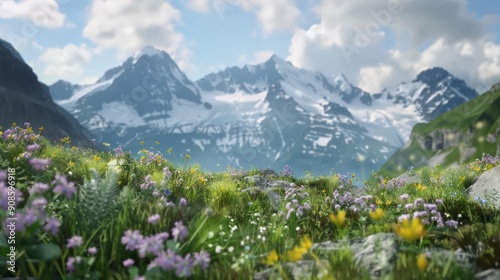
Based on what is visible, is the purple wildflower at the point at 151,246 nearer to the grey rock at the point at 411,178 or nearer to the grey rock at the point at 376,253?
the grey rock at the point at 376,253

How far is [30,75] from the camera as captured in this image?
18375 centimetres

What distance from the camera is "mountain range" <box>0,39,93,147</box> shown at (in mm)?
159625

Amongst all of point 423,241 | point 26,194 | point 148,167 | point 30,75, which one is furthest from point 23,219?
point 30,75

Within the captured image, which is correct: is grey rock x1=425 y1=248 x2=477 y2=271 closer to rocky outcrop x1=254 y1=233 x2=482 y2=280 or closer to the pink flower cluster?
rocky outcrop x1=254 y1=233 x2=482 y2=280

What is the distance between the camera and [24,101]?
168m

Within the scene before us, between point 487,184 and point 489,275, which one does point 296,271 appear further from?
point 487,184

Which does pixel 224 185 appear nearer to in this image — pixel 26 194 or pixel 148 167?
pixel 148 167

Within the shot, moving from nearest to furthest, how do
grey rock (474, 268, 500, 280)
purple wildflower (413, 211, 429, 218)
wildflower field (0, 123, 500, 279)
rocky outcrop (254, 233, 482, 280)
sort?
1. wildflower field (0, 123, 500, 279)
2. grey rock (474, 268, 500, 280)
3. rocky outcrop (254, 233, 482, 280)
4. purple wildflower (413, 211, 429, 218)

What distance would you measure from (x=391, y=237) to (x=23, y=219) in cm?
355

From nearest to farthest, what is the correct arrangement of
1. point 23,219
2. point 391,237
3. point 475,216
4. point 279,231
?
point 23,219
point 391,237
point 279,231
point 475,216

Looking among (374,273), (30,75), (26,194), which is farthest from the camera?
(30,75)

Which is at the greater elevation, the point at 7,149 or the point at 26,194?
the point at 7,149

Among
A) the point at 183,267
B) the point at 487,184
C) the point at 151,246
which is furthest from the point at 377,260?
the point at 487,184

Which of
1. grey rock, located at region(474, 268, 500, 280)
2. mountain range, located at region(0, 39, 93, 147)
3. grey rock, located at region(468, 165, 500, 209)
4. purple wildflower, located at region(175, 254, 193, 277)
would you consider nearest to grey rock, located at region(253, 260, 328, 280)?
purple wildflower, located at region(175, 254, 193, 277)
